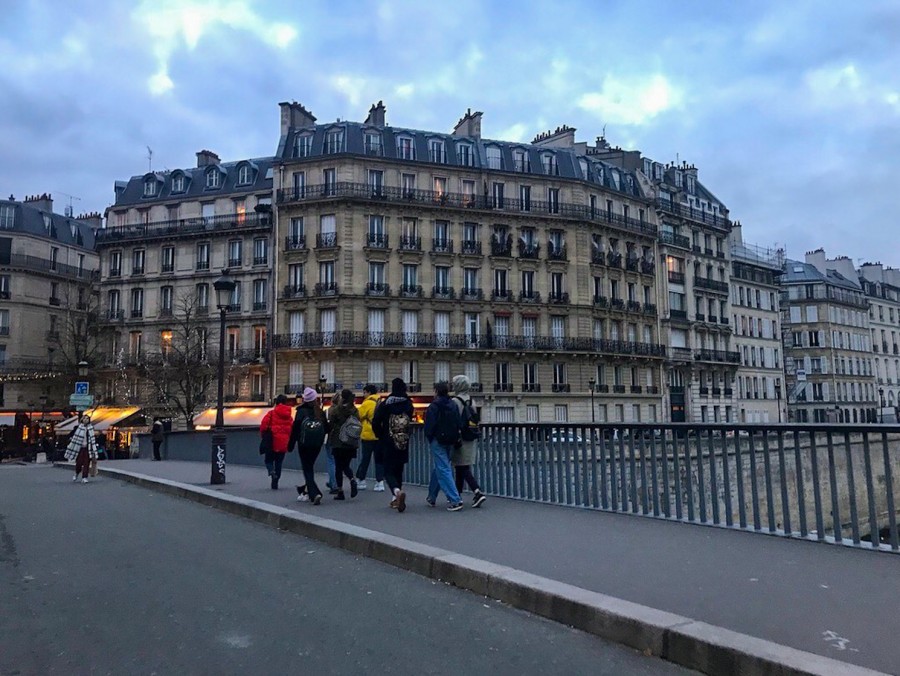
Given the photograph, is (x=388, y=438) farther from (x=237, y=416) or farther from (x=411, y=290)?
(x=411, y=290)

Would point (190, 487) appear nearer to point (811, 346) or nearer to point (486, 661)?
point (486, 661)

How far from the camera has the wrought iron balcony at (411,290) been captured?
44.1m

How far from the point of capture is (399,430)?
9992mm

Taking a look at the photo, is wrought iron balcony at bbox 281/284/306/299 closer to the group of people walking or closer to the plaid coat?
A: the plaid coat

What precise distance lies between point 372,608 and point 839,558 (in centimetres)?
379

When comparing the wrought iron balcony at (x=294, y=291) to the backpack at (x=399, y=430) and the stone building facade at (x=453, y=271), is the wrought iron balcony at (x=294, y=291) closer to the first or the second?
the stone building facade at (x=453, y=271)

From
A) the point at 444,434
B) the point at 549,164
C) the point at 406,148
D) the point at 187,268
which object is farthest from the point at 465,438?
the point at 549,164

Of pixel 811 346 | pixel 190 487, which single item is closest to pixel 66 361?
pixel 190 487

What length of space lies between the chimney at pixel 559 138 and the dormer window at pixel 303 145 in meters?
16.8

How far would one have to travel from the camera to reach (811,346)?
7112 cm

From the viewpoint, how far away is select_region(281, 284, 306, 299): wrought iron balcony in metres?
43.7

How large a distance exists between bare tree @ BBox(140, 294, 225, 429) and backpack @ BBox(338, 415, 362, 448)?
28.2 meters

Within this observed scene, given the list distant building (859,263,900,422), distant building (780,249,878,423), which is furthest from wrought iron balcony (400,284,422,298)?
distant building (859,263,900,422)

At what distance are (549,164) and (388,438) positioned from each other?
41.8 meters
